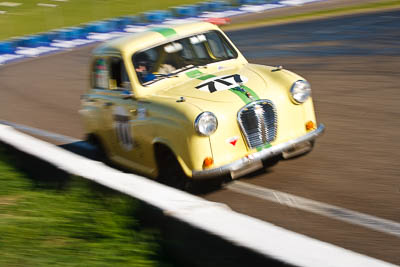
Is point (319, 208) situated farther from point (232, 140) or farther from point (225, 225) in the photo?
point (225, 225)

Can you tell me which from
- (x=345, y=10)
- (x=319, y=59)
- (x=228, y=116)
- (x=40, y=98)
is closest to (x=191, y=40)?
(x=228, y=116)

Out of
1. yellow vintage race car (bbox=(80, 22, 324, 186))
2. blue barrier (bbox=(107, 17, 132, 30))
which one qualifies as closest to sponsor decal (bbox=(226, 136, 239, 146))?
yellow vintage race car (bbox=(80, 22, 324, 186))

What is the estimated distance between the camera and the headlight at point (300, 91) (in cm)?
670

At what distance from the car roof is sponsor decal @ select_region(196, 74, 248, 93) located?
0.79 meters

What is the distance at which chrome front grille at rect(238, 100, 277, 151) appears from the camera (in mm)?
6320

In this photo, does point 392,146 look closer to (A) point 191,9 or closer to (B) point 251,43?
(B) point 251,43

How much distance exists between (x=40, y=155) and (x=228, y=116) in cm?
179

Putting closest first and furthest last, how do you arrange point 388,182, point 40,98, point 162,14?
point 388,182, point 40,98, point 162,14

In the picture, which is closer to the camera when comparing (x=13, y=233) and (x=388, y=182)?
(x=13, y=233)

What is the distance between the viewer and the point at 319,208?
18.4 feet

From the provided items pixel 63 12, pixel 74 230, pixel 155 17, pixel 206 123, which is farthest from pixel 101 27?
pixel 74 230

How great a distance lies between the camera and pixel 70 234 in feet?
14.5

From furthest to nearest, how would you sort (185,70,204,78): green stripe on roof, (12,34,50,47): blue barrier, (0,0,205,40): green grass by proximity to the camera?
(0,0,205,40): green grass < (12,34,50,47): blue barrier < (185,70,204,78): green stripe on roof

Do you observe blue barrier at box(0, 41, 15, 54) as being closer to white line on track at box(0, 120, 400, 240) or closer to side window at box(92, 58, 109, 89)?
side window at box(92, 58, 109, 89)
